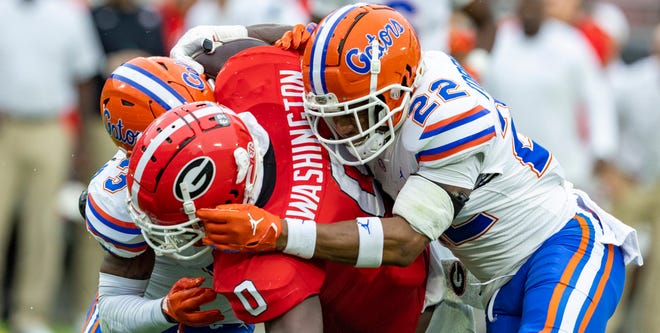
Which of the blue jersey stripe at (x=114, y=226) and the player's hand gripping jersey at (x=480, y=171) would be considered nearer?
the player's hand gripping jersey at (x=480, y=171)

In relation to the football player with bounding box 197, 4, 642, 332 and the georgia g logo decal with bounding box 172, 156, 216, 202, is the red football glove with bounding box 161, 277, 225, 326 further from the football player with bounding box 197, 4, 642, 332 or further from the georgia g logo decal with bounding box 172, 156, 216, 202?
the georgia g logo decal with bounding box 172, 156, 216, 202

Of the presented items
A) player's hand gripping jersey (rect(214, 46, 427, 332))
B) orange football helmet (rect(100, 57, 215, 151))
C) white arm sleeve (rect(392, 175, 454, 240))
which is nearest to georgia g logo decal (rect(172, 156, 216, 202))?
player's hand gripping jersey (rect(214, 46, 427, 332))

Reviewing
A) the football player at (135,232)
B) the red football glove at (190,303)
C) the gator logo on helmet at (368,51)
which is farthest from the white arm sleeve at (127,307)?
the gator logo on helmet at (368,51)

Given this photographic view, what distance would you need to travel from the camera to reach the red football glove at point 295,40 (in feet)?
16.4

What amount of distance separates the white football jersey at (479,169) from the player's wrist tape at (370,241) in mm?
232

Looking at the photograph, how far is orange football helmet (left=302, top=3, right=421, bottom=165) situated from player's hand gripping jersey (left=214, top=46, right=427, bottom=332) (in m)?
0.11

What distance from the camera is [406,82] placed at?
4602 millimetres

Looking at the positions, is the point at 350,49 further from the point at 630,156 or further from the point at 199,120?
the point at 630,156

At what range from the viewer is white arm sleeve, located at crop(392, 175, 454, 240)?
4.49 metres

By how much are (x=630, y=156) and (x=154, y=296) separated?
15.9ft

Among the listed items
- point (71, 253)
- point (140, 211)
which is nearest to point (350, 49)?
point (140, 211)

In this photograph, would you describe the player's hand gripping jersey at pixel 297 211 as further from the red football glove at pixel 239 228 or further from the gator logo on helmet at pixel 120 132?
the gator logo on helmet at pixel 120 132

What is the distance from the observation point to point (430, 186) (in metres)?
4.49

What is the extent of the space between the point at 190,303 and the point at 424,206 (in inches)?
34.0
